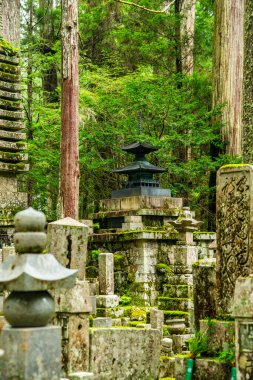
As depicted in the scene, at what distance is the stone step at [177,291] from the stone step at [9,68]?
19.5 ft

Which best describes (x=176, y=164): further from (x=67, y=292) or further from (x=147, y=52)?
(x=67, y=292)

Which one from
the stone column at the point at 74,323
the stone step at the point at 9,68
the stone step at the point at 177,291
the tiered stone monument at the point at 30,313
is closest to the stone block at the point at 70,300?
the stone column at the point at 74,323

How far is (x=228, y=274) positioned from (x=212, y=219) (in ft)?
47.5

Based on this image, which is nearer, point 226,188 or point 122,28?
point 226,188

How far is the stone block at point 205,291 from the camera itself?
8.34 metres

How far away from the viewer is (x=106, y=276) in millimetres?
13672

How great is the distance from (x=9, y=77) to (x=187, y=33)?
437 inches

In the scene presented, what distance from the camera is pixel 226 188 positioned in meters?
7.79

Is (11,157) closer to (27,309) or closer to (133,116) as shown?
(133,116)

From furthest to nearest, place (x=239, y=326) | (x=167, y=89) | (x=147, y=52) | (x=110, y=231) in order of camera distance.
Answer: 1. (x=147, y=52)
2. (x=167, y=89)
3. (x=110, y=231)
4. (x=239, y=326)

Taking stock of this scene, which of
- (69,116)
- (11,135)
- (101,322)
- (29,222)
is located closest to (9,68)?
(11,135)

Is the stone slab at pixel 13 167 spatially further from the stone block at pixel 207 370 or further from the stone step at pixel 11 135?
the stone block at pixel 207 370

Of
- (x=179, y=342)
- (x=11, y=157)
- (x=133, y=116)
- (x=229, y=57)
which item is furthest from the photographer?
(x=229, y=57)

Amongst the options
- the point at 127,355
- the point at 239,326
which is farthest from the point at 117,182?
the point at 239,326
